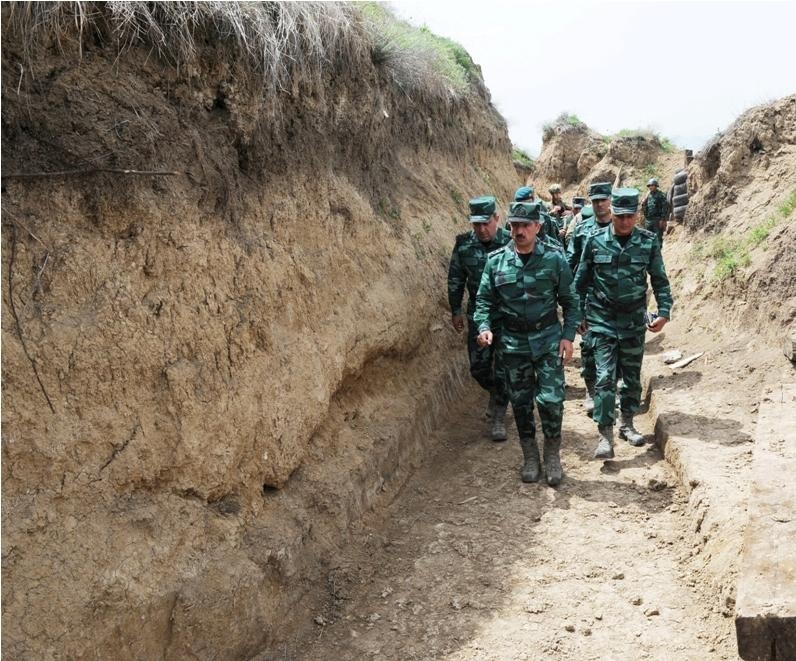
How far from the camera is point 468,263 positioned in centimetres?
718

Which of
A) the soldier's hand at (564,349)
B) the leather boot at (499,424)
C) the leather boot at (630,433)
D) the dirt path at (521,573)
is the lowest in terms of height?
the dirt path at (521,573)

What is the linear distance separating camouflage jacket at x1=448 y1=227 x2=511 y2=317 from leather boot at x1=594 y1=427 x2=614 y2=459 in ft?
5.53

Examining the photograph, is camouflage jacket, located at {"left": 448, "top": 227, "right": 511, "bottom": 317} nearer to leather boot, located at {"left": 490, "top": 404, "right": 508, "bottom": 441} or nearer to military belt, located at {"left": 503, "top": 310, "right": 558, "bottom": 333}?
leather boot, located at {"left": 490, "top": 404, "right": 508, "bottom": 441}

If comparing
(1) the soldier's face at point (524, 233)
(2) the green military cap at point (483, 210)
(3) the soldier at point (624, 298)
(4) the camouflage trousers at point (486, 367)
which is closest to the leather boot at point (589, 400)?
(3) the soldier at point (624, 298)

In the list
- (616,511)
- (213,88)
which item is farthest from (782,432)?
(213,88)

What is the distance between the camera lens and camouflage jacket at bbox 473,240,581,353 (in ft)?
19.8

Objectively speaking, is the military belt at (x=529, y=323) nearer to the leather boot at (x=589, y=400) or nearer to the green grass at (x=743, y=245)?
the leather boot at (x=589, y=400)

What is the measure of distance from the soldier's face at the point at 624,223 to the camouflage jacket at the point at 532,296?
0.89 m

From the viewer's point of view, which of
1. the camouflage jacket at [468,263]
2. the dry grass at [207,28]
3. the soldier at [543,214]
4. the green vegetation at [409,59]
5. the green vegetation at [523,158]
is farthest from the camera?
the green vegetation at [523,158]

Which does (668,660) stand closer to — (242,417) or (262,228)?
(242,417)

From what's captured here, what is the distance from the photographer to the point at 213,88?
186 inches

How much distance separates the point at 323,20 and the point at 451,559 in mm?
4065

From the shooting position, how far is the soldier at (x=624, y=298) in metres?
6.66

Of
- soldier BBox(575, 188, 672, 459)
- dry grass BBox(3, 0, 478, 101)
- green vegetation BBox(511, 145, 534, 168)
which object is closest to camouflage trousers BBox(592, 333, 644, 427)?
soldier BBox(575, 188, 672, 459)
